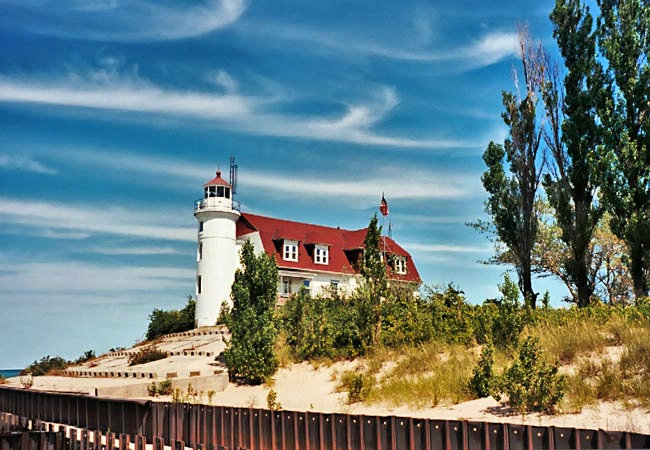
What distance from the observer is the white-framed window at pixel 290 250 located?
44844 mm

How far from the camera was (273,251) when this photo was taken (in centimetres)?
4416

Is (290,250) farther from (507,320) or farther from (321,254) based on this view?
(507,320)

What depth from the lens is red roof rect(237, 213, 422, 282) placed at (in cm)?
4478

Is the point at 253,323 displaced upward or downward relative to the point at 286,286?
downward

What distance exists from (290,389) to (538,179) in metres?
17.9

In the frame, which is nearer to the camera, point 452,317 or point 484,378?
point 484,378

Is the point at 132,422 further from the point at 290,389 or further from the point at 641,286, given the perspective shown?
the point at 641,286

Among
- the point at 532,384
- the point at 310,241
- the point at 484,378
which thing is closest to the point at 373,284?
the point at 484,378

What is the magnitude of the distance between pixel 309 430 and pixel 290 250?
122 ft

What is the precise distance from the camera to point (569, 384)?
12.0 meters

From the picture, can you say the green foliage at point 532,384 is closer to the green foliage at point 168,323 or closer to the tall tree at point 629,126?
the tall tree at point 629,126

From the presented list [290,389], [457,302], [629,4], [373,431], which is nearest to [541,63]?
[629,4]

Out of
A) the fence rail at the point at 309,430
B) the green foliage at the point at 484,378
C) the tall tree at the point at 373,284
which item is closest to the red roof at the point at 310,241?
the tall tree at the point at 373,284

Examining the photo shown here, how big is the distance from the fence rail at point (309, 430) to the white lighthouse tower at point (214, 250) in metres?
28.6
